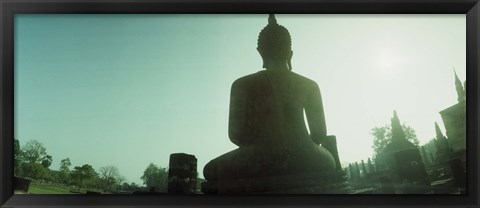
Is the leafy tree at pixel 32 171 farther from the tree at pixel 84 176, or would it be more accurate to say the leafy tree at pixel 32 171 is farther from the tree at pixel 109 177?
the tree at pixel 109 177

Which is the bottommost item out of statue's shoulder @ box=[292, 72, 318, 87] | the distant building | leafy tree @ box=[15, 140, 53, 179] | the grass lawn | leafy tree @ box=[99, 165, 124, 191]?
the grass lawn

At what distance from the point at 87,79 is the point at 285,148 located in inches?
59.5

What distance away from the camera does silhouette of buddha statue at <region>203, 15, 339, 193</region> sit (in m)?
5.40

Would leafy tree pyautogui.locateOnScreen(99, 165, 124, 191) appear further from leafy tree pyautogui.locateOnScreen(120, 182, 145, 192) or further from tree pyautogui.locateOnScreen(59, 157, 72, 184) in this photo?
tree pyautogui.locateOnScreen(59, 157, 72, 184)

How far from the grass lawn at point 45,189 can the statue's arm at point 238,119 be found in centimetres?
125

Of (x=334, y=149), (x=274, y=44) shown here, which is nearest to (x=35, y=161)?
(x=274, y=44)

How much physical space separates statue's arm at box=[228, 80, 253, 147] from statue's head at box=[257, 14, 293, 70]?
0.28 meters

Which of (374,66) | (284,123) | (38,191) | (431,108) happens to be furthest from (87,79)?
(431,108)

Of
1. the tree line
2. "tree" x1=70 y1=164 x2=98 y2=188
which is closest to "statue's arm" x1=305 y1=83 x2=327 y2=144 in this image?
the tree line

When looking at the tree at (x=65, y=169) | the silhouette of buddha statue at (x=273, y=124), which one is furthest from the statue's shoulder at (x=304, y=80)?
the tree at (x=65, y=169)

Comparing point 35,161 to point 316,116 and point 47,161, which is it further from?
point 316,116

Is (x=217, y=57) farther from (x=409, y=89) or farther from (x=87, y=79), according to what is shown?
(x=409, y=89)

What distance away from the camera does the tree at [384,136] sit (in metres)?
5.35

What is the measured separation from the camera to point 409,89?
17.6ft
